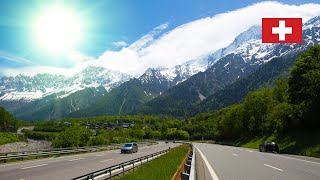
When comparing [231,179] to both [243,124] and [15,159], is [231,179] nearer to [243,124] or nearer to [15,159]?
[15,159]

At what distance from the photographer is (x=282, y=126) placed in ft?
202

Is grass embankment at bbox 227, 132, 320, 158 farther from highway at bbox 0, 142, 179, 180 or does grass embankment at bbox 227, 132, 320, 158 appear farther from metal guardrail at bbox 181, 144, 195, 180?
metal guardrail at bbox 181, 144, 195, 180

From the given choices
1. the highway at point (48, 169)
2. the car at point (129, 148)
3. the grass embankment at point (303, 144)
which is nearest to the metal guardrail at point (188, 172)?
the highway at point (48, 169)

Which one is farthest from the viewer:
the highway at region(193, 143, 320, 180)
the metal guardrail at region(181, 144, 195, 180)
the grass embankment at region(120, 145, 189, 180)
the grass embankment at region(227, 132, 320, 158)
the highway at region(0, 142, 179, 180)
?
the grass embankment at region(227, 132, 320, 158)

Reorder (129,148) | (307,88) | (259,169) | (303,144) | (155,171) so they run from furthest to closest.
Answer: (129,148) < (307,88) < (303,144) < (259,169) < (155,171)

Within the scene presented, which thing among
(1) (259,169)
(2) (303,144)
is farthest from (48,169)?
(2) (303,144)

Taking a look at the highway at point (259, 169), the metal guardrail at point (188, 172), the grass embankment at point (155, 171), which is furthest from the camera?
the grass embankment at point (155, 171)

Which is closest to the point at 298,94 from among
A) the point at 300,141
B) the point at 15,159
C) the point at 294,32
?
the point at 300,141

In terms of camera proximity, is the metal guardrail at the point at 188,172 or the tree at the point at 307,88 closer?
the metal guardrail at the point at 188,172

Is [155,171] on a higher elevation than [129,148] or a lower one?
higher

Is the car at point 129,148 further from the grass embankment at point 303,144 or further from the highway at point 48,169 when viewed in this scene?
the highway at point 48,169

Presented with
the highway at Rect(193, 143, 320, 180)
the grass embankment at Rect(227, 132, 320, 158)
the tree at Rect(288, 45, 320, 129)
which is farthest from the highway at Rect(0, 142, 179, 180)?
the tree at Rect(288, 45, 320, 129)

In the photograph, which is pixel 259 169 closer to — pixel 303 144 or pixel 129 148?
pixel 303 144

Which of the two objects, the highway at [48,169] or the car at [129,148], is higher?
the highway at [48,169]
